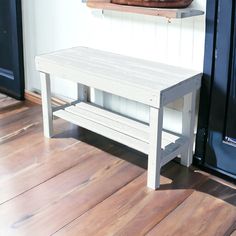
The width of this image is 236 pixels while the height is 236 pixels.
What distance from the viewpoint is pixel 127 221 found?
6.12ft

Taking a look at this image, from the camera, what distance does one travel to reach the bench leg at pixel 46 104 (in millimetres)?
2516

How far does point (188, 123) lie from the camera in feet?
7.37

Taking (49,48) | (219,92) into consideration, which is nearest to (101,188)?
(219,92)

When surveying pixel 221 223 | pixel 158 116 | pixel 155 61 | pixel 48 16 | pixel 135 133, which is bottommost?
pixel 221 223

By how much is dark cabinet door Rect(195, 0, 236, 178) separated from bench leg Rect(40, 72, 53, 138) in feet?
3.01

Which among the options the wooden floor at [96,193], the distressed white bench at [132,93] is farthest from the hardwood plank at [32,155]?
the distressed white bench at [132,93]

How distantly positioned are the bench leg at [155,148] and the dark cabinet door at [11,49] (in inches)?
59.4

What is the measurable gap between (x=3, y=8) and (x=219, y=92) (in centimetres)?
183

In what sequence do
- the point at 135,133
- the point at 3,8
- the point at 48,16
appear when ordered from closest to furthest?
the point at 135,133
the point at 48,16
the point at 3,8

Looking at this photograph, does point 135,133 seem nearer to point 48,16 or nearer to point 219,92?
point 219,92

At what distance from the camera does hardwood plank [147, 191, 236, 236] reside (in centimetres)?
181

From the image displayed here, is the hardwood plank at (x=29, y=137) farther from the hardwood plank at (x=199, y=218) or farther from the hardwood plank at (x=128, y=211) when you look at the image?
the hardwood plank at (x=199, y=218)

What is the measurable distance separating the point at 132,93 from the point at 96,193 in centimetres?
52

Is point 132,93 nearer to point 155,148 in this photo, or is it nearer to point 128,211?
point 155,148
